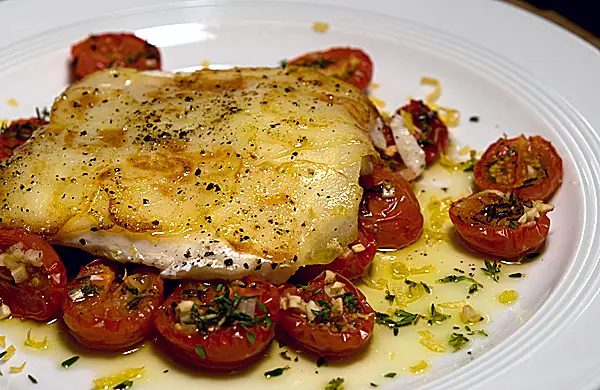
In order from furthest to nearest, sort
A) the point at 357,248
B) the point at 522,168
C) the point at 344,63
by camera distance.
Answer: the point at 344,63 → the point at 522,168 → the point at 357,248

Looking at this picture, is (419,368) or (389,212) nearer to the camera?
(419,368)

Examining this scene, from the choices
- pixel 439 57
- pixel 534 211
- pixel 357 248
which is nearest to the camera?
pixel 357 248

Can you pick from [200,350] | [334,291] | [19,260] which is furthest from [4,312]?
[334,291]

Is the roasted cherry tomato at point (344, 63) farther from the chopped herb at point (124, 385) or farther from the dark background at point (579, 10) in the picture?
the dark background at point (579, 10)

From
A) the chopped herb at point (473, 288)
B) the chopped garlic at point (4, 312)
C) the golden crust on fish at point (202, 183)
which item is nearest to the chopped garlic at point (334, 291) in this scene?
the golden crust on fish at point (202, 183)

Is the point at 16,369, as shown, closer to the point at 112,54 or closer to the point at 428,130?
the point at 112,54

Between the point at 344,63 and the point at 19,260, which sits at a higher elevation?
the point at 344,63

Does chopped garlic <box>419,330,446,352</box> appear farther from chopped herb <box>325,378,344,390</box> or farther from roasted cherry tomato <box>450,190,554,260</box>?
roasted cherry tomato <box>450,190,554,260</box>
